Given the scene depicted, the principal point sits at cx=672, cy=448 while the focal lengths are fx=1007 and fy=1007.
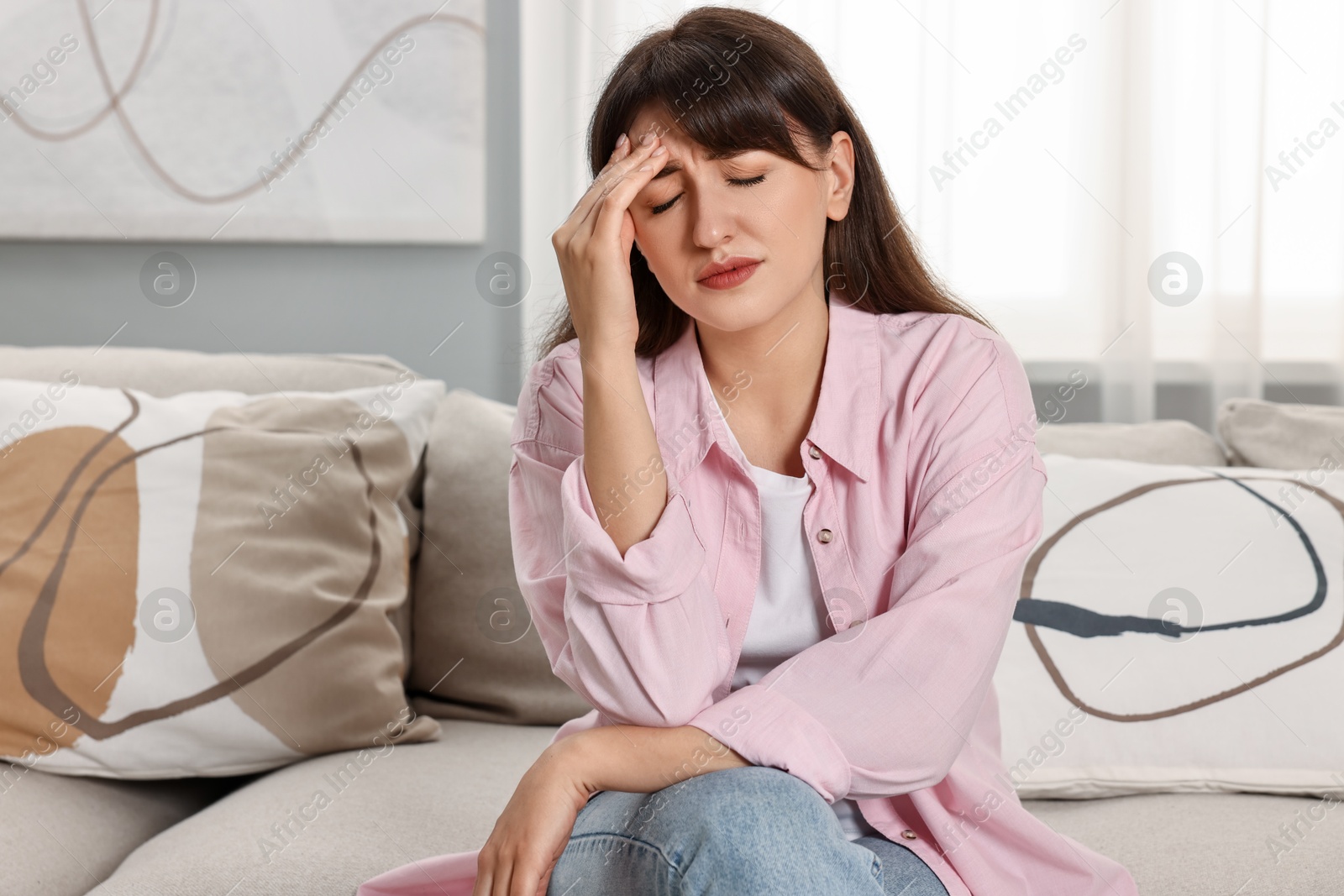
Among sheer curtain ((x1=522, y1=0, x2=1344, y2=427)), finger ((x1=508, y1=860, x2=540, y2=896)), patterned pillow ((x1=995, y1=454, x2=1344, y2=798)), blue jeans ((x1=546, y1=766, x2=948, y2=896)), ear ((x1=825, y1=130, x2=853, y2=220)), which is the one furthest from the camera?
sheer curtain ((x1=522, y1=0, x2=1344, y2=427))

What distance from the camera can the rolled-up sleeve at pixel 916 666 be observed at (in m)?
0.84

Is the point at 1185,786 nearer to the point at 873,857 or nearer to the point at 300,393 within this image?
the point at 873,857

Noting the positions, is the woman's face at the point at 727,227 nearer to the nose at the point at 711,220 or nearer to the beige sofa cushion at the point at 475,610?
the nose at the point at 711,220

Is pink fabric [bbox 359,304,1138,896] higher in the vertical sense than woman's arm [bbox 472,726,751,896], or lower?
higher

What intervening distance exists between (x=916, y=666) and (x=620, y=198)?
500 millimetres

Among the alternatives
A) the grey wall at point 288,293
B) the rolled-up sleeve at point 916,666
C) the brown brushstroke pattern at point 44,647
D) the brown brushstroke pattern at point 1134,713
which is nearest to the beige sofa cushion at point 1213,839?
the brown brushstroke pattern at point 1134,713

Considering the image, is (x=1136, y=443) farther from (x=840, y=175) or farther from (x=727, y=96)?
(x=727, y=96)

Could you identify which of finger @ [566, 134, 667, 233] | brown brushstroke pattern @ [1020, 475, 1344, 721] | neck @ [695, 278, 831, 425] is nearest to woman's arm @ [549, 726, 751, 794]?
neck @ [695, 278, 831, 425]

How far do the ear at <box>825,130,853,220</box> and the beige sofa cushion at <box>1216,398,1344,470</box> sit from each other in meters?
0.87

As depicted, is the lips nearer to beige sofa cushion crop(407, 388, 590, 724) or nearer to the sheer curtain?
beige sofa cushion crop(407, 388, 590, 724)

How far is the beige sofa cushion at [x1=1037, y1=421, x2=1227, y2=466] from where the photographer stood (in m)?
1.58

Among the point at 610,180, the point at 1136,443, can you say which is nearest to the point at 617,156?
the point at 610,180

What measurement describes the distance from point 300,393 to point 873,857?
3.78 ft

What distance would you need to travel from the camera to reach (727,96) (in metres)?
0.95
